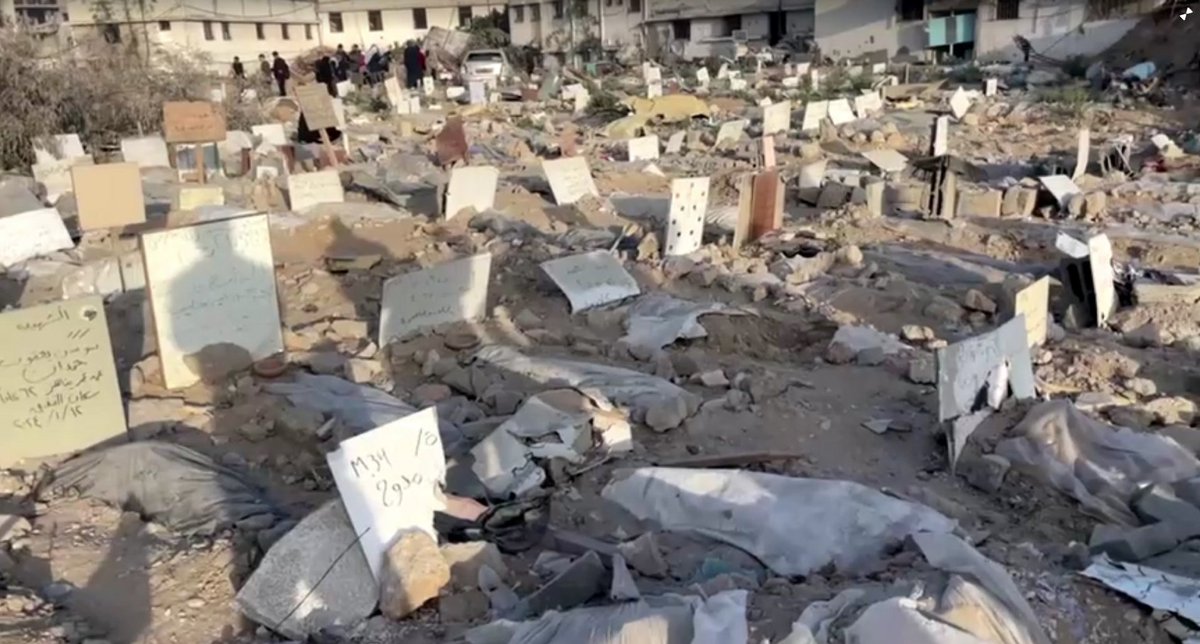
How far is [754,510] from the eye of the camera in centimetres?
427

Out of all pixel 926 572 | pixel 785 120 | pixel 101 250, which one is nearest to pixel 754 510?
pixel 926 572

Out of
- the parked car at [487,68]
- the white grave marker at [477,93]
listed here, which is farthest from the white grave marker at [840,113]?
the parked car at [487,68]

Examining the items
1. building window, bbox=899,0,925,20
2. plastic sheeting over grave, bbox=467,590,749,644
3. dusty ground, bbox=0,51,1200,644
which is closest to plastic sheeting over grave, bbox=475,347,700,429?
dusty ground, bbox=0,51,1200,644

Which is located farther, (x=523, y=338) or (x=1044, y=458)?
(x=523, y=338)

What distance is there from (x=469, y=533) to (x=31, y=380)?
8.35ft

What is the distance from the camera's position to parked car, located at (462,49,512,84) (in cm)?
3184

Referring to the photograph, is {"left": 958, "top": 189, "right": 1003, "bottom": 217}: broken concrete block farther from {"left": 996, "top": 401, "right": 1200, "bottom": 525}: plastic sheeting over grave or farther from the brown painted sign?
the brown painted sign

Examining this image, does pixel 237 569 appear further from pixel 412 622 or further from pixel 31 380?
pixel 31 380

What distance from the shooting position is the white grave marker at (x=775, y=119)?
59.9ft

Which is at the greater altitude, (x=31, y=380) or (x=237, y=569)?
(x=31, y=380)

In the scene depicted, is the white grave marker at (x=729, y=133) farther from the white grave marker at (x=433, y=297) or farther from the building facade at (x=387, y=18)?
the building facade at (x=387, y=18)

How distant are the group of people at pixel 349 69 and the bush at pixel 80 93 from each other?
8475mm

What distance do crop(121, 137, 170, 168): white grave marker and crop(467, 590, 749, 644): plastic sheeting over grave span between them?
13.3 m

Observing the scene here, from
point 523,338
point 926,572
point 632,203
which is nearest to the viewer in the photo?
point 926,572
